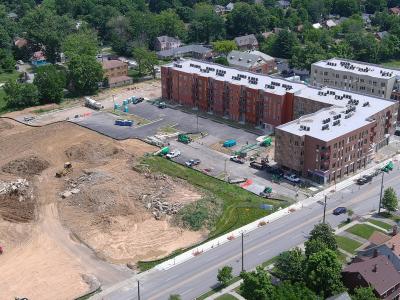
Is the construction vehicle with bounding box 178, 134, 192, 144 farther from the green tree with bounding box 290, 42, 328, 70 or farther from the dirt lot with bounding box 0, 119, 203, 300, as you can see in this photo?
the green tree with bounding box 290, 42, 328, 70

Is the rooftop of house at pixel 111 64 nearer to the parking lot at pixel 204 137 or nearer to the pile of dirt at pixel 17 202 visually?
the parking lot at pixel 204 137

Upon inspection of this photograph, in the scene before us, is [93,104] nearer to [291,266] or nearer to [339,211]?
[339,211]

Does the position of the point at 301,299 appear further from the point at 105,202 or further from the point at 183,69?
the point at 183,69

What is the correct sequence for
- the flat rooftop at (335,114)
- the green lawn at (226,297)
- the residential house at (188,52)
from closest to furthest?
1. the green lawn at (226,297)
2. the flat rooftop at (335,114)
3. the residential house at (188,52)

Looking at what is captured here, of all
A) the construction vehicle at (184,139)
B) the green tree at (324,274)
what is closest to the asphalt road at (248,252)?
the green tree at (324,274)

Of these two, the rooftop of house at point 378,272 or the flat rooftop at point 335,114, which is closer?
the rooftop of house at point 378,272

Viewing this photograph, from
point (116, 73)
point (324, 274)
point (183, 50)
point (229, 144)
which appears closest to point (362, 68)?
point (229, 144)

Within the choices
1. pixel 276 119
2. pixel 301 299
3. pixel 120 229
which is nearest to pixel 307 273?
pixel 301 299
